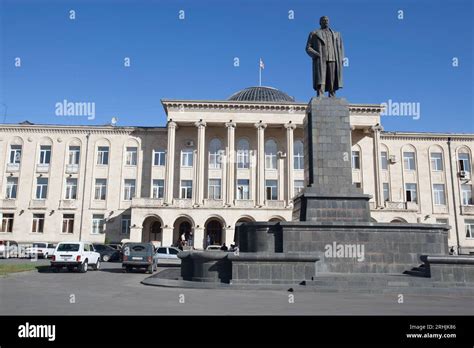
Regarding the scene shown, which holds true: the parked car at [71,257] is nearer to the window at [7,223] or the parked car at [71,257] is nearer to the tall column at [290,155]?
the tall column at [290,155]

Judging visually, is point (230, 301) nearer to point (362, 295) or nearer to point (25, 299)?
point (362, 295)

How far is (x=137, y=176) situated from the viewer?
42.9 metres

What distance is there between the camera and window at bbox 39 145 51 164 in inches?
1693

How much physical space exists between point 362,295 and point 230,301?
362 cm

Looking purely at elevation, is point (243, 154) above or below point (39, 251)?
above

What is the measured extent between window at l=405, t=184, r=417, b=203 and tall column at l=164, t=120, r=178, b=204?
26.3 metres

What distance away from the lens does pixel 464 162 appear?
150ft

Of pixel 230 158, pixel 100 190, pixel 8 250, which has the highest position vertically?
pixel 230 158

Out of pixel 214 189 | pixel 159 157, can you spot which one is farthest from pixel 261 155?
pixel 159 157

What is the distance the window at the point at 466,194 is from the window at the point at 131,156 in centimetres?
3700

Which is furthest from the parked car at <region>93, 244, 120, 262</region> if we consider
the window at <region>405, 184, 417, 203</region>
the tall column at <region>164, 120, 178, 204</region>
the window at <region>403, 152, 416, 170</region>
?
the window at <region>403, 152, 416, 170</region>

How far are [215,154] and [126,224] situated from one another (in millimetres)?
12073

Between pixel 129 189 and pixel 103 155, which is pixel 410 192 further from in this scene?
pixel 103 155

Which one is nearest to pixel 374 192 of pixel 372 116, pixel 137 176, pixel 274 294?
pixel 372 116
